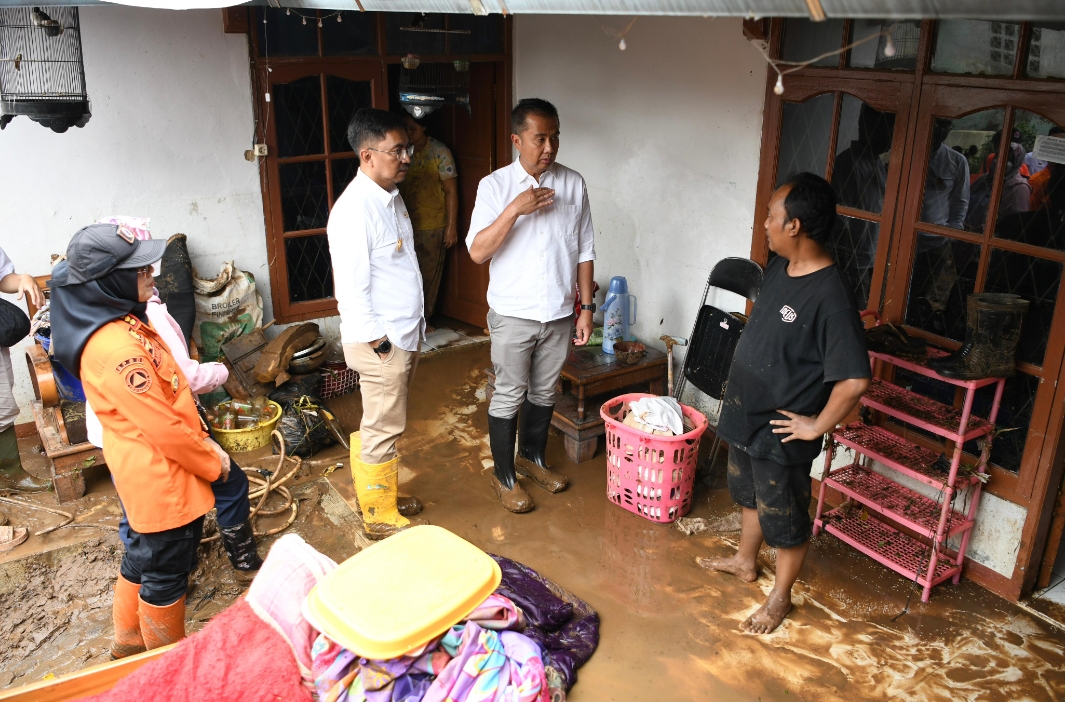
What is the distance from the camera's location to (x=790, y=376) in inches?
131

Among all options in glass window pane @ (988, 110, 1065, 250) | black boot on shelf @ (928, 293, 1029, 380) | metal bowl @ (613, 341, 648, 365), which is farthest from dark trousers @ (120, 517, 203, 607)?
glass window pane @ (988, 110, 1065, 250)

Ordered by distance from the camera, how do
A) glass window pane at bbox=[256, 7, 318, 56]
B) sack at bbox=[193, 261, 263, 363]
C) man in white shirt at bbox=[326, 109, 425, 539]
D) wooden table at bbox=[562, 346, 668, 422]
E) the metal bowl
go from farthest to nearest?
sack at bbox=[193, 261, 263, 363], glass window pane at bbox=[256, 7, 318, 56], the metal bowl, wooden table at bbox=[562, 346, 668, 422], man in white shirt at bbox=[326, 109, 425, 539]

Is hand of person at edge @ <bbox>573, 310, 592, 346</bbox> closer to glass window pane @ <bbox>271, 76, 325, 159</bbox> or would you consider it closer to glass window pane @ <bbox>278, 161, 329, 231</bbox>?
glass window pane @ <bbox>278, 161, 329, 231</bbox>

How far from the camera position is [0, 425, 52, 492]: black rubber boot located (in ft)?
15.8

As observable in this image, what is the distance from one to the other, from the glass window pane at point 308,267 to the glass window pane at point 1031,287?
14.5 feet

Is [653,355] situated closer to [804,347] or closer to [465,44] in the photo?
[804,347]

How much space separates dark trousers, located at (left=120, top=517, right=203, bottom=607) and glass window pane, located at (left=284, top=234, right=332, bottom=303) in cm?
324

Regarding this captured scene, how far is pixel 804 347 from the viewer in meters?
3.26

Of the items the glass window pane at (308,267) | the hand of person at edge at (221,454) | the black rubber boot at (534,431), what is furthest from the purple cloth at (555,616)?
the glass window pane at (308,267)

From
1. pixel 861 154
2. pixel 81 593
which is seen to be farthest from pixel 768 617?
pixel 81 593

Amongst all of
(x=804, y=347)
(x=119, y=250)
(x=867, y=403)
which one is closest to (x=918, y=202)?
(x=867, y=403)

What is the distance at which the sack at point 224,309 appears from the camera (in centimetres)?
565

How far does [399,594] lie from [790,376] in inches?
72.1

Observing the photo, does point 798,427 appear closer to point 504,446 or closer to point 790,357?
point 790,357
